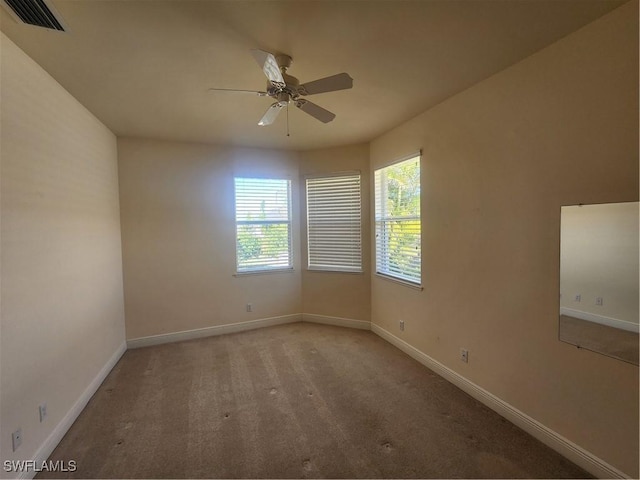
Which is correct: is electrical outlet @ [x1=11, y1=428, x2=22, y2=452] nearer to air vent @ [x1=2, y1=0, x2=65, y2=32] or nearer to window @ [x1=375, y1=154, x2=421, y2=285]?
air vent @ [x1=2, y1=0, x2=65, y2=32]

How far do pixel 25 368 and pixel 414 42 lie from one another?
10.4 feet

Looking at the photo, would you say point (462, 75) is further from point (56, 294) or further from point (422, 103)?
point (56, 294)

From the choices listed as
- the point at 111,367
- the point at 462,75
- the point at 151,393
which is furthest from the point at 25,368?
the point at 462,75

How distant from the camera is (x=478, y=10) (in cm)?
159

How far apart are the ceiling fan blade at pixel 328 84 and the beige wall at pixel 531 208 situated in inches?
51.3

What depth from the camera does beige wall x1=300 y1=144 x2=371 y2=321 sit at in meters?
4.23

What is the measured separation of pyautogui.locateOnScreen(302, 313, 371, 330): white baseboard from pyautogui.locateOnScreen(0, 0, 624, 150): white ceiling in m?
2.94

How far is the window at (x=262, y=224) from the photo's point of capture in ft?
14.2

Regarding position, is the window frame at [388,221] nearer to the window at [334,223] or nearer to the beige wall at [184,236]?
the window at [334,223]

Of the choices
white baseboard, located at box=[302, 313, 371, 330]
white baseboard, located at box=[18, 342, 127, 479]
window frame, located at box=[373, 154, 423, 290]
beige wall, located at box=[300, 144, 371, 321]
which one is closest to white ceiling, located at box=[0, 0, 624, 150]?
window frame, located at box=[373, 154, 423, 290]

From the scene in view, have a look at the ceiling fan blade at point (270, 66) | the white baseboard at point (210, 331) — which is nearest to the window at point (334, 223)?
the white baseboard at point (210, 331)

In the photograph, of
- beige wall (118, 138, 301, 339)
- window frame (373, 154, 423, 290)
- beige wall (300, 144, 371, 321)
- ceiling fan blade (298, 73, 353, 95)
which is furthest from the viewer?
beige wall (300, 144, 371, 321)

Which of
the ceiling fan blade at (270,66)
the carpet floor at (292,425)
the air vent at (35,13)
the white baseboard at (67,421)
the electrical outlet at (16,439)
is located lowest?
the carpet floor at (292,425)

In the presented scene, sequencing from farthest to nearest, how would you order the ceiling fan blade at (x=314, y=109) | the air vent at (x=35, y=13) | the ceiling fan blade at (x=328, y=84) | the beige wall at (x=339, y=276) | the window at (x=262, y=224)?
1. the window at (x=262, y=224)
2. the beige wall at (x=339, y=276)
3. the ceiling fan blade at (x=314, y=109)
4. the ceiling fan blade at (x=328, y=84)
5. the air vent at (x=35, y=13)
